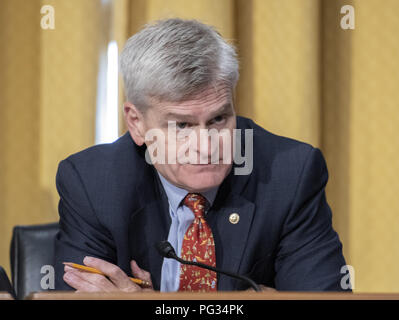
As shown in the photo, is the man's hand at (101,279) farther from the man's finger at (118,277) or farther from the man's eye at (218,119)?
the man's eye at (218,119)

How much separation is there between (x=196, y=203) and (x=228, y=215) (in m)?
0.08

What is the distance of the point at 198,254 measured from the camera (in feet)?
4.36

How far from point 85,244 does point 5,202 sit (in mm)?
743

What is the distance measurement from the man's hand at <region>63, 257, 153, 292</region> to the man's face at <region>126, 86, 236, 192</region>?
24 centimetres

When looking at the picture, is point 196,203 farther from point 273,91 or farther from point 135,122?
point 273,91

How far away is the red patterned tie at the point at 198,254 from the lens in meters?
1.33

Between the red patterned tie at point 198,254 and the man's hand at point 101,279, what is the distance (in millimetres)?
127

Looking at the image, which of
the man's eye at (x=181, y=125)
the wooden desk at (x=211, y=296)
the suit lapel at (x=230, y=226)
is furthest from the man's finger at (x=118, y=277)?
the wooden desk at (x=211, y=296)

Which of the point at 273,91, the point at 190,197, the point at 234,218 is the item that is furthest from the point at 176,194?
the point at 273,91

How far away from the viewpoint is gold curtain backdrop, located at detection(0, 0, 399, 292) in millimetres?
1910

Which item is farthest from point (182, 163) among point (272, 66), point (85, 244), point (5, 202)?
point (5, 202)

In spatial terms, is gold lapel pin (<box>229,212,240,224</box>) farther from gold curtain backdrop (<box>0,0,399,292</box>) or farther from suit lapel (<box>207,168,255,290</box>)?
gold curtain backdrop (<box>0,0,399,292</box>)

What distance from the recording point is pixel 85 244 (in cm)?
137

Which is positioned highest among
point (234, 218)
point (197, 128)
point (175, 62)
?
point (175, 62)
